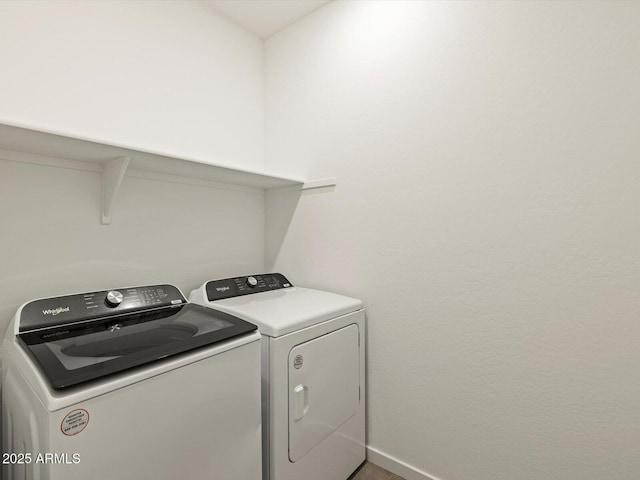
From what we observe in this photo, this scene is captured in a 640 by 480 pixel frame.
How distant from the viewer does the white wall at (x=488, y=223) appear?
1115mm

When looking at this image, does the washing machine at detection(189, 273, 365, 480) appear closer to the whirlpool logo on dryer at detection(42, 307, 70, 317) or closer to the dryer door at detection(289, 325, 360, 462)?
the dryer door at detection(289, 325, 360, 462)

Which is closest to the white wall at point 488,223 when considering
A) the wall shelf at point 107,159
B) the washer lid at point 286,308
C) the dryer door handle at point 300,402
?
the washer lid at point 286,308

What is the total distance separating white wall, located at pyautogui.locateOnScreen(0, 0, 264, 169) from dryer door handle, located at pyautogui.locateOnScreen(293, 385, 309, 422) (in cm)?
115

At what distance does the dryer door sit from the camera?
129 centimetres

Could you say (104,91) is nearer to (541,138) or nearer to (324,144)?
(324,144)

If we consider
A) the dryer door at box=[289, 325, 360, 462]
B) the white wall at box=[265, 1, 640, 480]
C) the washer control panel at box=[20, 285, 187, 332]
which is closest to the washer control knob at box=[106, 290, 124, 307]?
the washer control panel at box=[20, 285, 187, 332]

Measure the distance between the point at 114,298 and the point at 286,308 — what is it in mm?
752

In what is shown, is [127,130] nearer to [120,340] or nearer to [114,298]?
[114,298]

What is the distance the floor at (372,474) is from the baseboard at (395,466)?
0.06 ft

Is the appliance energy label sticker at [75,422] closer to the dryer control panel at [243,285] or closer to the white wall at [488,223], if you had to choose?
the dryer control panel at [243,285]

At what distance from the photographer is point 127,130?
1586mm

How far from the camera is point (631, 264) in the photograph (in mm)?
1079

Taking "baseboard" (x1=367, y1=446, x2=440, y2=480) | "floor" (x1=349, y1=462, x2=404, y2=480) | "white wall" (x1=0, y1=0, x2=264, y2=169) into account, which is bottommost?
"floor" (x1=349, y1=462, x2=404, y2=480)

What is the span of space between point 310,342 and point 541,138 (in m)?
1.28
